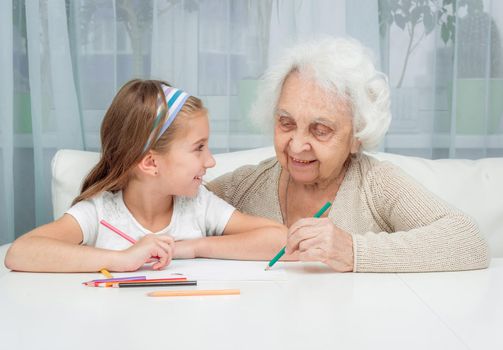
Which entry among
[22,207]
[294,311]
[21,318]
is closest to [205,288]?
[294,311]

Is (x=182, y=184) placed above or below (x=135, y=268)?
above

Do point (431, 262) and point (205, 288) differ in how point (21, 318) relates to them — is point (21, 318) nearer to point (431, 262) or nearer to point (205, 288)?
point (205, 288)

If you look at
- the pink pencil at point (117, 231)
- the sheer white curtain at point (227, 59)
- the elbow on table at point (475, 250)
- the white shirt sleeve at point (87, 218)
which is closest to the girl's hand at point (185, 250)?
the pink pencil at point (117, 231)

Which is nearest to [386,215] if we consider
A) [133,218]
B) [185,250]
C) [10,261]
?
[185,250]

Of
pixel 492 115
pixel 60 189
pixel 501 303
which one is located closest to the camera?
pixel 501 303

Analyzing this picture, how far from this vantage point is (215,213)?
1.94m

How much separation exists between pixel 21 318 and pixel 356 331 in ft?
1.75

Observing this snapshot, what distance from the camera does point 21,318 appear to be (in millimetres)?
1263

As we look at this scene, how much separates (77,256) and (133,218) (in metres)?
0.29

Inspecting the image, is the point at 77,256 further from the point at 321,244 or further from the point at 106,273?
the point at 321,244

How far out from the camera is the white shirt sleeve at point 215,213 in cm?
193

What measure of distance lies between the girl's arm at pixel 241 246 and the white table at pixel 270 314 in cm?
17

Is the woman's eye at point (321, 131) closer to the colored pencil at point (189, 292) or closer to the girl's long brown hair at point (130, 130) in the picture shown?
the girl's long brown hair at point (130, 130)

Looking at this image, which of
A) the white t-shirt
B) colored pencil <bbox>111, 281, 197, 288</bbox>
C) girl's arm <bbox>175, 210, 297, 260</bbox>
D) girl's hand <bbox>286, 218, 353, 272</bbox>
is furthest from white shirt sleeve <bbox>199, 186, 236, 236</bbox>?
colored pencil <bbox>111, 281, 197, 288</bbox>
